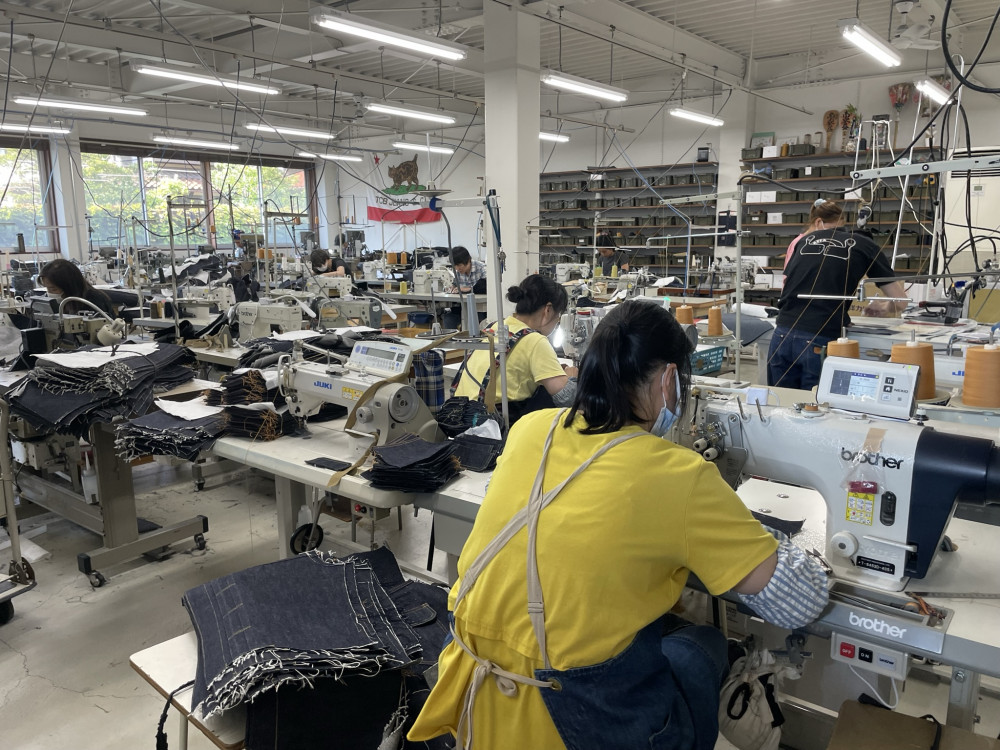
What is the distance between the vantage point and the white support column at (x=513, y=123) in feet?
24.2

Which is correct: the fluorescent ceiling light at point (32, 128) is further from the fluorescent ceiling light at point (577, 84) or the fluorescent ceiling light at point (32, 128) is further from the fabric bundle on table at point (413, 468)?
the fabric bundle on table at point (413, 468)

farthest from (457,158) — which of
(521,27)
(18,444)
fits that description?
(18,444)

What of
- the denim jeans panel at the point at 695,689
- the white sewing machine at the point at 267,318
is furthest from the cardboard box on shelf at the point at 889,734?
the white sewing machine at the point at 267,318

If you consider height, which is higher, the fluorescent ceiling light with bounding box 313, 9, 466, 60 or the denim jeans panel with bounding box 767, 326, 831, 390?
the fluorescent ceiling light with bounding box 313, 9, 466, 60

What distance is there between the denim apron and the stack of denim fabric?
280 millimetres

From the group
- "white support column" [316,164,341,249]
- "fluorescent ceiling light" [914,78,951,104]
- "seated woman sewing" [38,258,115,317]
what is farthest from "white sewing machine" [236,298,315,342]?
"white support column" [316,164,341,249]

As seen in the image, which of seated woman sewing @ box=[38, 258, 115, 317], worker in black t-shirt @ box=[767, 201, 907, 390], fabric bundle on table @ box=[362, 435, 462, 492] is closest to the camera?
fabric bundle on table @ box=[362, 435, 462, 492]

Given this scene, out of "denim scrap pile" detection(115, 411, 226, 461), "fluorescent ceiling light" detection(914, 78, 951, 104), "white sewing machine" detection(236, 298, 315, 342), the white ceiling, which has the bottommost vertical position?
"denim scrap pile" detection(115, 411, 226, 461)

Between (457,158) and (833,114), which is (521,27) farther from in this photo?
(457,158)

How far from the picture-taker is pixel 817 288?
12.5 ft

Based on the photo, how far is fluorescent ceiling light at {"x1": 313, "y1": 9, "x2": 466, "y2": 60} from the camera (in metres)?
5.05

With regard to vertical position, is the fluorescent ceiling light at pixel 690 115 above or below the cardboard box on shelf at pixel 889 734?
above

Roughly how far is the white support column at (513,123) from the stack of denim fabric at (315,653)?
5807mm

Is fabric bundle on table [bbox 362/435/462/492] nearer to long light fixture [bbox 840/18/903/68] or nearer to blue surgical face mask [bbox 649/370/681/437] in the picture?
blue surgical face mask [bbox 649/370/681/437]
